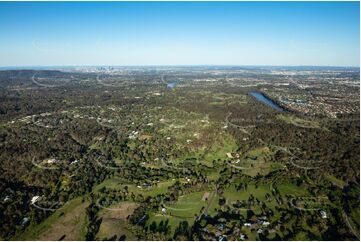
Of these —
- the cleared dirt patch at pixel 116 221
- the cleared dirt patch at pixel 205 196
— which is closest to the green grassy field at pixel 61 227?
the cleared dirt patch at pixel 116 221

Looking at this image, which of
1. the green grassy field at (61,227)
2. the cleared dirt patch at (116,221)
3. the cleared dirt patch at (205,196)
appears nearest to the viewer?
the cleared dirt patch at (116,221)

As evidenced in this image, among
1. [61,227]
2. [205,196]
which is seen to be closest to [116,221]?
[61,227]

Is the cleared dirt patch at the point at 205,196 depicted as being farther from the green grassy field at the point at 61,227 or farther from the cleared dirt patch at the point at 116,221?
the green grassy field at the point at 61,227

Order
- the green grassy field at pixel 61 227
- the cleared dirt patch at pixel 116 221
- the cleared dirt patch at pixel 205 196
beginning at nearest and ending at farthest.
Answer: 1. the cleared dirt patch at pixel 116 221
2. the green grassy field at pixel 61 227
3. the cleared dirt patch at pixel 205 196

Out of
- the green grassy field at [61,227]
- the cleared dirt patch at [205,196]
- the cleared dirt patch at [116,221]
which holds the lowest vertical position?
the green grassy field at [61,227]

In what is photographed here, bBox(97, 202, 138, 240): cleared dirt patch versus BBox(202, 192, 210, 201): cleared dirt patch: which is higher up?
BBox(202, 192, 210, 201): cleared dirt patch

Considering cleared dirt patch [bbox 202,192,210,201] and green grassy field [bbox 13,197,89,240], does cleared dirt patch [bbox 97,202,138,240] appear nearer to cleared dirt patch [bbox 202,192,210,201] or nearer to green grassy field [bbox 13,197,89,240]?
green grassy field [bbox 13,197,89,240]

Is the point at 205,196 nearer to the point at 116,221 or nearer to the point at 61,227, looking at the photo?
the point at 116,221

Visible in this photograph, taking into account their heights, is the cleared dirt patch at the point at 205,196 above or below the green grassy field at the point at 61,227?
above

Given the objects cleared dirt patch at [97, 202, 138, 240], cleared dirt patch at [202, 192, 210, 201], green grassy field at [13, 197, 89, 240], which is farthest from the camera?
cleared dirt patch at [202, 192, 210, 201]

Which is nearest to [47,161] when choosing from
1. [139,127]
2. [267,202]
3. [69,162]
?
[69,162]

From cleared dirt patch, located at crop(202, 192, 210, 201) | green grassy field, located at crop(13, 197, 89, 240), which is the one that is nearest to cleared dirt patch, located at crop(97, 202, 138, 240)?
green grassy field, located at crop(13, 197, 89, 240)

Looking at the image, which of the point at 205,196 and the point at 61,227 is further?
the point at 205,196
